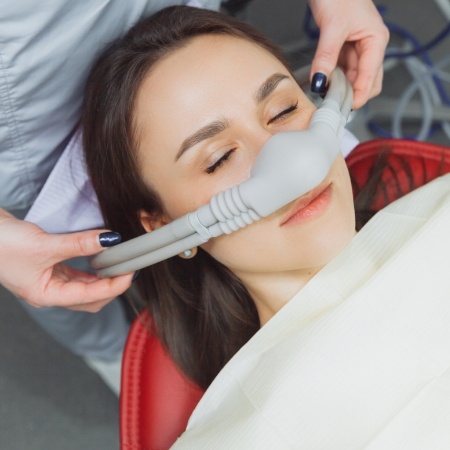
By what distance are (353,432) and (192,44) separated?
1.95 feet

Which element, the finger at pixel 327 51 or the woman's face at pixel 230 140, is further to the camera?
the finger at pixel 327 51

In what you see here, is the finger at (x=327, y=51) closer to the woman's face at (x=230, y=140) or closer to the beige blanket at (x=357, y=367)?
the woman's face at (x=230, y=140)

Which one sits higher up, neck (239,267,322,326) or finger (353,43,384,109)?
finger (353,43,384,109)

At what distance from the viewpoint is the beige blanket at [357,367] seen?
0.83 meters

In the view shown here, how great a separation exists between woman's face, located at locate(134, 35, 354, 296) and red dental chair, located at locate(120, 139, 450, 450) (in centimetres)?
28

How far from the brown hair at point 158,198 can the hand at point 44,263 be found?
0.13m

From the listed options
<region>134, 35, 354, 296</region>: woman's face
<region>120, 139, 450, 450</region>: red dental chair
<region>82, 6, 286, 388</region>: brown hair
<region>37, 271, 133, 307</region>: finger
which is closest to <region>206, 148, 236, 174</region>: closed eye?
<region>134, 35, 354, 296</region>: woman's face

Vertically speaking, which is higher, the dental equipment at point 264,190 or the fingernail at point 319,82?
the fingernail at point 319,82

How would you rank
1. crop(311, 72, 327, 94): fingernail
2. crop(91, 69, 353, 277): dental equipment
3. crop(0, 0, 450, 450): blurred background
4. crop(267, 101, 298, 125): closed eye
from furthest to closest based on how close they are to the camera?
crop(0, 0, 450, 450): blurred background → crop(311, 72, 327, 94): fingernail → crop(267, 101, 298, 125): closed eye → crop(91, 69, 353, 277): dental equipment

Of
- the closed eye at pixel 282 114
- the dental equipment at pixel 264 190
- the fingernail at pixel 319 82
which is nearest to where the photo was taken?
the dental equipment at pixel 264 190

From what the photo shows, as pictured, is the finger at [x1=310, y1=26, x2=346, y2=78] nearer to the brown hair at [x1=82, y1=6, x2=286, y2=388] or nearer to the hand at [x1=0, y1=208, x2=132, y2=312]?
the brown hair at [x1=82, y1=6, x2=286, y2=388]

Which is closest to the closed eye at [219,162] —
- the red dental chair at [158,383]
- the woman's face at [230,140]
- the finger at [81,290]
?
the woman's face at [230,140]

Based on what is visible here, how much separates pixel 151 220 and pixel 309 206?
0.27 m

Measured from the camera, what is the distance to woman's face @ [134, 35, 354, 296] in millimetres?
840
